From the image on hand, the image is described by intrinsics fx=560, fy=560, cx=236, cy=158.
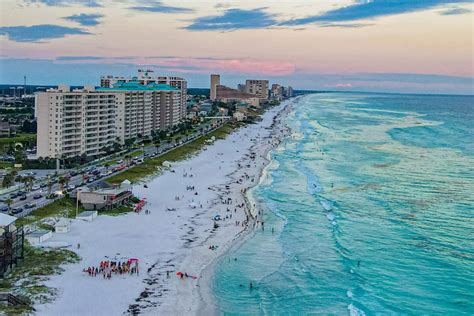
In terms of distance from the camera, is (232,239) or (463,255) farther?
(232,239)

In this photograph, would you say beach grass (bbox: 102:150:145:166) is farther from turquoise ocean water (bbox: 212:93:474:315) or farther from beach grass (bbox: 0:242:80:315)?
beach grass (bbox: 0:242:80:315)

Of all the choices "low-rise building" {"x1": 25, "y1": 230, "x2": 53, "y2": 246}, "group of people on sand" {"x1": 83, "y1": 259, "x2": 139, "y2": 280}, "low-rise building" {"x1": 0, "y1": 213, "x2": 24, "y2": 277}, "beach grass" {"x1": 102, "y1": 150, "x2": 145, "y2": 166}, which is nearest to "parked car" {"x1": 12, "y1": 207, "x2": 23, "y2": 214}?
"low-rise building" {"x1": 25, "y1": 230, "x2": 53, "y2": 246}

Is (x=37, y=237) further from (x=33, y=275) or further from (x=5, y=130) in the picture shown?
(x=5, y=130)

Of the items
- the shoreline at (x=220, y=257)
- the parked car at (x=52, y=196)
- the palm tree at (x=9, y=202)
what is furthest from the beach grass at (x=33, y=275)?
the parked car at (x=52, y=196)

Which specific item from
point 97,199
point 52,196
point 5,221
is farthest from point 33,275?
point 52,196

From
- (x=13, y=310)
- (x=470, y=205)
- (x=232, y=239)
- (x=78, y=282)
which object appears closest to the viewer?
(x=13, y=310)

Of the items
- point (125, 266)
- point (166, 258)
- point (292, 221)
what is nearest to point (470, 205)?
point (292, 221)

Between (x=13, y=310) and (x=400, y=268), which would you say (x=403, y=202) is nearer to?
(x=400, y=268)
